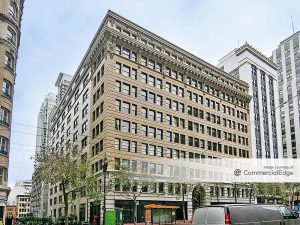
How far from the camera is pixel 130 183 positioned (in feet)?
158

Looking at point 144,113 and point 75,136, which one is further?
point 75,136

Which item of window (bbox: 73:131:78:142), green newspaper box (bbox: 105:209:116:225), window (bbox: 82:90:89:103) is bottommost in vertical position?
green newspaper box (bbox: 105:209:116:225)

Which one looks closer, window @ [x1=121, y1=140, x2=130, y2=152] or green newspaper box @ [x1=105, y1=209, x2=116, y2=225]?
green newspaper box @ [x1=105, y1=209, x2=116, y2=225]

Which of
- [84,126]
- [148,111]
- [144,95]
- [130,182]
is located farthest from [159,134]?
[84,126]

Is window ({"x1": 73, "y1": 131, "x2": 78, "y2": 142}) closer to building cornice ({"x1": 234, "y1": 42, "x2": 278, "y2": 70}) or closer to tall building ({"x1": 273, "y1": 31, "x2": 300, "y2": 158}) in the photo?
building cornice ({"x1": 234, "y1": 42, "x2": 278, "y2": 70})

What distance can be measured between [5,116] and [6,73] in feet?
14.9

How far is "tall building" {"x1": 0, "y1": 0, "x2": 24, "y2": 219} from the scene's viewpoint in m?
38.1

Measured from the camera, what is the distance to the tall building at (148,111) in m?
53.0

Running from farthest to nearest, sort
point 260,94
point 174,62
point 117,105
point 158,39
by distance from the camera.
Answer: point 260,94 < point 174,62 < point 158,39 < point 117,105

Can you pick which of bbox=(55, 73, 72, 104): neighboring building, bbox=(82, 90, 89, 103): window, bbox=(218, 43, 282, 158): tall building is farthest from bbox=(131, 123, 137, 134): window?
bbox=(55, 73, 72, 104): neighboring building

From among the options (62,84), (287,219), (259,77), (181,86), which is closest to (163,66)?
(181,86)

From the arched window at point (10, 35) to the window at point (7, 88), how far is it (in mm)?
4833

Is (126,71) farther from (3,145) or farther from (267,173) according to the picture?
(267,173)

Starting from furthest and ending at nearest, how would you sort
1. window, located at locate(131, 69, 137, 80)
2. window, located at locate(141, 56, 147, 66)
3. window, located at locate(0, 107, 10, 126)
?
1. window, located at locate(141, 56, 147, 66)
2. window, located at locate(131, 69, 137, 80)
3. window, located at locate(0, 107, 10, 126)
